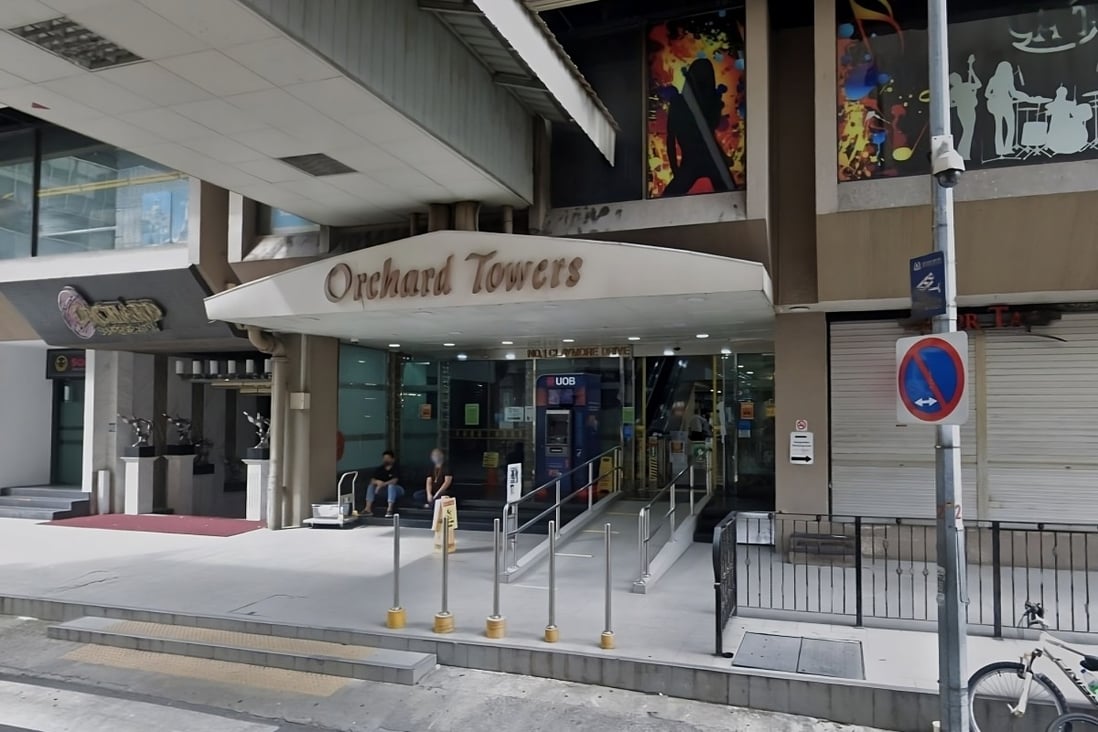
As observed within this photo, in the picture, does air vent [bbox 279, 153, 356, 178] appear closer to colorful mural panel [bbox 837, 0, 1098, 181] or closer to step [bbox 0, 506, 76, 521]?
colorful mural panel [bbox 837, 0, 1098, 181]

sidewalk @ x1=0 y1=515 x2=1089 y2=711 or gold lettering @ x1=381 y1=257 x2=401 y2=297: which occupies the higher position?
gold lettering @ x1=381 y1=257 x2=401 y2=297

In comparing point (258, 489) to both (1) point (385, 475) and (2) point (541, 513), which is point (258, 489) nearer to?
(1) point (385, 475)

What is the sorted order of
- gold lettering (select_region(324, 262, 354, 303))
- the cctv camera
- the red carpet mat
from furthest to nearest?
1. the red carpet mat
2. gold lettering (select_region(324, 262, 354, 303))
3. the cctv camera

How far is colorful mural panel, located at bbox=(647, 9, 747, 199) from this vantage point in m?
10.2

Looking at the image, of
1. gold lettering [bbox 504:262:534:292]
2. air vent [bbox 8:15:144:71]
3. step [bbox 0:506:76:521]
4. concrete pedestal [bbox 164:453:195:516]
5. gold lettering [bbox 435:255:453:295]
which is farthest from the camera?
concrete pedestal [bbox 164:453:195:516]

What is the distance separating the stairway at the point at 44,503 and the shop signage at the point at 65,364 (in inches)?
105

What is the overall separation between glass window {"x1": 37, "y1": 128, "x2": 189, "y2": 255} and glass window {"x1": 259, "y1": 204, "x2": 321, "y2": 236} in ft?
4.82

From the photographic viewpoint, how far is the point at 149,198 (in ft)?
45.6

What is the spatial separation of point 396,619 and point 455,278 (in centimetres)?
424

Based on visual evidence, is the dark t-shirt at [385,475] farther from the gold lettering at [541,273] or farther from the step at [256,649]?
the gold lettering at [541,273]

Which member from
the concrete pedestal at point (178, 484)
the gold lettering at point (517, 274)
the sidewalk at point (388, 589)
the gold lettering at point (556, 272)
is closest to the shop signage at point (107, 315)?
the concrete pedestal at point (178, 484)

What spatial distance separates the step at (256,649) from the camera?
6828 mm

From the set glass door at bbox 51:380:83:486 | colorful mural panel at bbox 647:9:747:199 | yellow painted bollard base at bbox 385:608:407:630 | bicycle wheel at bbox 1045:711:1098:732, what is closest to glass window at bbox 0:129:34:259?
glass door at bbox 51:380:83:486

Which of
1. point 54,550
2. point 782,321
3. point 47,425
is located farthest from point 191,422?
point 782,321
